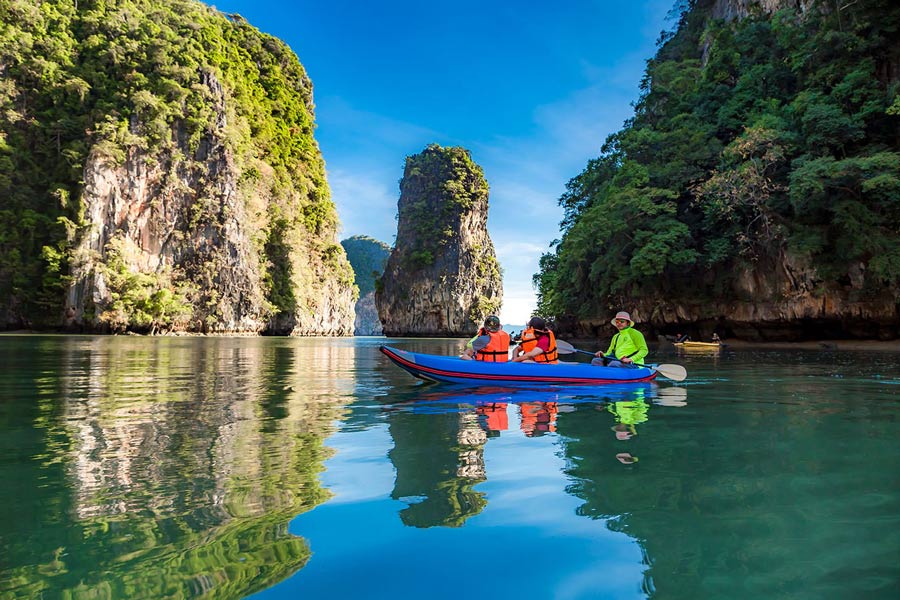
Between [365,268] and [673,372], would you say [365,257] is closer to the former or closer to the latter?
[365,268]

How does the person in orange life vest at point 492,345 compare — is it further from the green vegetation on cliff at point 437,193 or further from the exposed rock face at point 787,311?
the green vegetation on cliff at point 437,193

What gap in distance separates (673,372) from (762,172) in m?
12.9

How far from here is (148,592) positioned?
6.28 feet

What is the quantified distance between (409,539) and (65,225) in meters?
45.5

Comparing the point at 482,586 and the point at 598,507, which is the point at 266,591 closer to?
the point at 482,586

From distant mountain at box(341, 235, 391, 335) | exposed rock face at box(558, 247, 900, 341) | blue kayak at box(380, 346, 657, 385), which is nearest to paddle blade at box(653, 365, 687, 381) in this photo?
blue kayak at box(380, 346, 657, 385)

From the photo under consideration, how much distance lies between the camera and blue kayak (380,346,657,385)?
7.90 m

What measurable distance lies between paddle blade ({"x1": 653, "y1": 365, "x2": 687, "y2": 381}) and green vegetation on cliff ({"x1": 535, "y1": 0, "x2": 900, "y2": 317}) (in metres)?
10.4

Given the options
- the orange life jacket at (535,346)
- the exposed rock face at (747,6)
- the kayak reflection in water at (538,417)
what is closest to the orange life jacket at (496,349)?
the orange life jacket at (535,346)

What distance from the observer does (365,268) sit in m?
163

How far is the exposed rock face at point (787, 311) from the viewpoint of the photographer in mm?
18438

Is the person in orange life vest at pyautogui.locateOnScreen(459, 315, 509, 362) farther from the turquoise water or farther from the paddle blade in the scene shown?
the paddle blade

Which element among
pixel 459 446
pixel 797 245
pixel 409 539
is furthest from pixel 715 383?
pixel 797 245

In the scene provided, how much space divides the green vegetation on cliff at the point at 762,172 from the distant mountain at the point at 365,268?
137 meters
